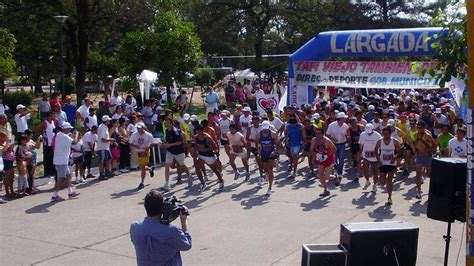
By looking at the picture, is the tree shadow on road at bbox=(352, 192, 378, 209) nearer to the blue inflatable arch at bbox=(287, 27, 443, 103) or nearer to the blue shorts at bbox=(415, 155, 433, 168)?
the blue shorts at bbox=(415, 155, 433, 168)

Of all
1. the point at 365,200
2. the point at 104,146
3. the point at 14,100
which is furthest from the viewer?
the point at 14,100

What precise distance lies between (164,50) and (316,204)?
46.5 feet

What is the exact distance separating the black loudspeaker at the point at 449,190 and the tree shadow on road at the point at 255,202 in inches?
206

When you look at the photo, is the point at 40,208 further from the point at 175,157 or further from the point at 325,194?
the point at 325,194

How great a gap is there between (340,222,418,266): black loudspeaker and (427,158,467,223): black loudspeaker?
103cm

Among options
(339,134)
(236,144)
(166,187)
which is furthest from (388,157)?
(166,187)

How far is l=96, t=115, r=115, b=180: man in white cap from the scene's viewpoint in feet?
47.5

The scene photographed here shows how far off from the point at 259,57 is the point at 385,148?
3074 cm

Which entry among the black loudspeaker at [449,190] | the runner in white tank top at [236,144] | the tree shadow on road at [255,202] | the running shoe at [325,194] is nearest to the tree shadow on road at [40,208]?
the tree shadow on road at [255,202]

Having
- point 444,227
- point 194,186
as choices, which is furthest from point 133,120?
point 444,227

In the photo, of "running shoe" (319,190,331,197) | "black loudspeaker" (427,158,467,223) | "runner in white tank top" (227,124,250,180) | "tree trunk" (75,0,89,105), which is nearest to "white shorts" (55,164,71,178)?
"runner in white tank top" (227,124,250,180)

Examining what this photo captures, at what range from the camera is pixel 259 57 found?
42000 mm

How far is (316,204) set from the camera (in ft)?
38.7

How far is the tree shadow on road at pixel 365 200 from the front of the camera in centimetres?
1167
